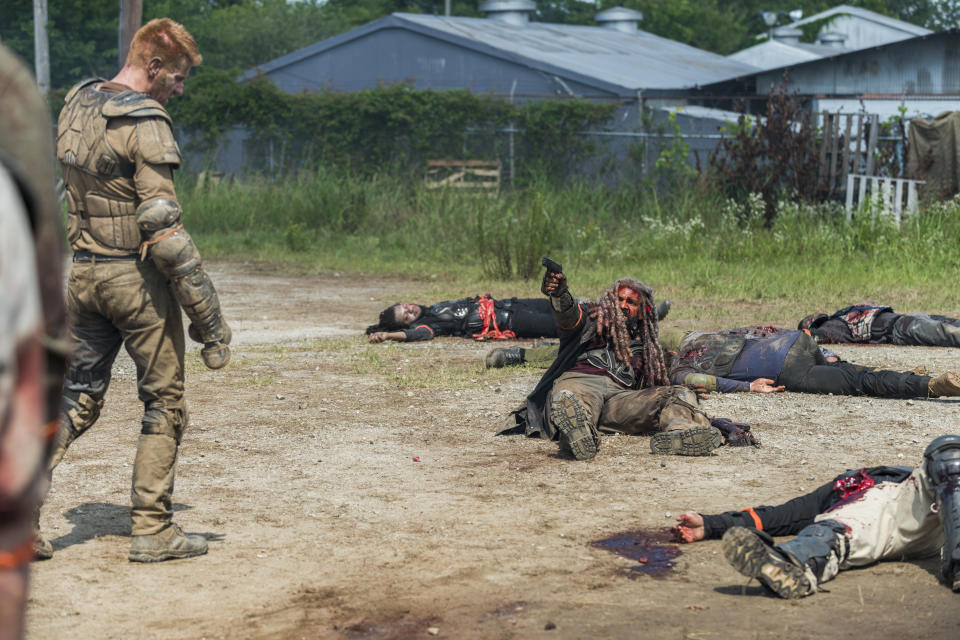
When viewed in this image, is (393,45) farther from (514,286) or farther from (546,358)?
(546,358)

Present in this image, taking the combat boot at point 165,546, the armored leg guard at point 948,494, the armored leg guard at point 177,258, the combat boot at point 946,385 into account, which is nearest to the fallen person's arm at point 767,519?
the armored leg guard at point 948,494

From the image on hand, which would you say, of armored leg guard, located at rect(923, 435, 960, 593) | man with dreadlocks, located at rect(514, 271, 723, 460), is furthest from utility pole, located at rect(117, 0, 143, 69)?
armored leg guard, located at rect(923, 435, 960, 593)

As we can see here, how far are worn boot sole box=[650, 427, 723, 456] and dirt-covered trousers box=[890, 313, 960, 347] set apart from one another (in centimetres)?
402

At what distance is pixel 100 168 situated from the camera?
16.0ft

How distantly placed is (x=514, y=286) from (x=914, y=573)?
9892 mm

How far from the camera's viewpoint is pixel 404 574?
4.79m

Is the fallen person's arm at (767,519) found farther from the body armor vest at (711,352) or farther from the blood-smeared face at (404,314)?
the blood-smeared face at (404,314)

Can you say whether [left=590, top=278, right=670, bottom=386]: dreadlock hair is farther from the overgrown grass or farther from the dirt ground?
the overgrown grass

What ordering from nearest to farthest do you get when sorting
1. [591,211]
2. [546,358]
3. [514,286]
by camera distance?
[546,358] → [514,286] → [591,211]

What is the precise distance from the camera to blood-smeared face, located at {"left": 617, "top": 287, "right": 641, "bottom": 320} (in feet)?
24.0

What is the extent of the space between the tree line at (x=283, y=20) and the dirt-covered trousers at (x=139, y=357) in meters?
37.7

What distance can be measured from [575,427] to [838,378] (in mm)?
2549

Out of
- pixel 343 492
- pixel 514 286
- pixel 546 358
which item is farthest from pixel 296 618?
pixel 514 286

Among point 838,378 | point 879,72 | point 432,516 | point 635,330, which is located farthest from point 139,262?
point 879,72
